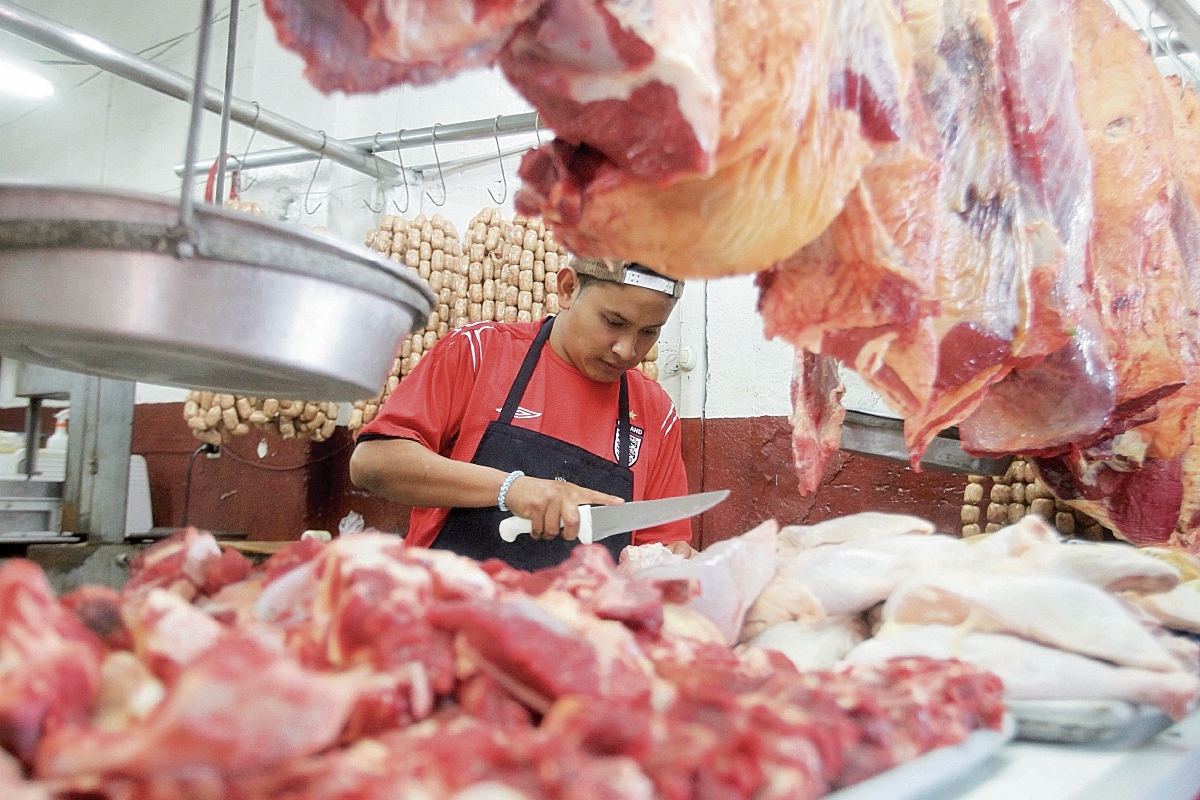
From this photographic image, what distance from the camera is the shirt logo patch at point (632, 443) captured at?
3269 millimetres

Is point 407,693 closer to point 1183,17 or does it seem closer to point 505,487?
point 505,487

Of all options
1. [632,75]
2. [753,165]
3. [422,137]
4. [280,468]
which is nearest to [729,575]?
[753,165]

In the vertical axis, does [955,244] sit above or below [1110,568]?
above

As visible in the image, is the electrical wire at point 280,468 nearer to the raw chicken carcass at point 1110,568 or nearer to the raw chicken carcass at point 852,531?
the raw chicken carcass at point 852,531

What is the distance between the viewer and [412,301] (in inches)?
43.8

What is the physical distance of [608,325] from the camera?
293 cm

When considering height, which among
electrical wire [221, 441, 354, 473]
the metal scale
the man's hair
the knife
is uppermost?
the man's hair

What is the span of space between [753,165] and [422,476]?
6.01ft

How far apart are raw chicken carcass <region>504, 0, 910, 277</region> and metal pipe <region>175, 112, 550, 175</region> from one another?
2.36 meters

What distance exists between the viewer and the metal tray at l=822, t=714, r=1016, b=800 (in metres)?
0.75

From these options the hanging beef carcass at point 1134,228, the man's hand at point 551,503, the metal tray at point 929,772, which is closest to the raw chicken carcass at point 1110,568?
the metal tray at point 929,772

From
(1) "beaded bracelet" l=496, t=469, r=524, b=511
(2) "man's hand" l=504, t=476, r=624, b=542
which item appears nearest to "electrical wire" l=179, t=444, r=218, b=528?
(1) "beaded bracelet" l=496, t=469, r=524, b=511

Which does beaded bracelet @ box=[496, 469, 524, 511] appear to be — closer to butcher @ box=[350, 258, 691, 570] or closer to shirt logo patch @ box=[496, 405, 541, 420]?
butcher @ box=[350, 258, 691, 570]

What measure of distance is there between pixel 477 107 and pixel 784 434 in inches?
103
